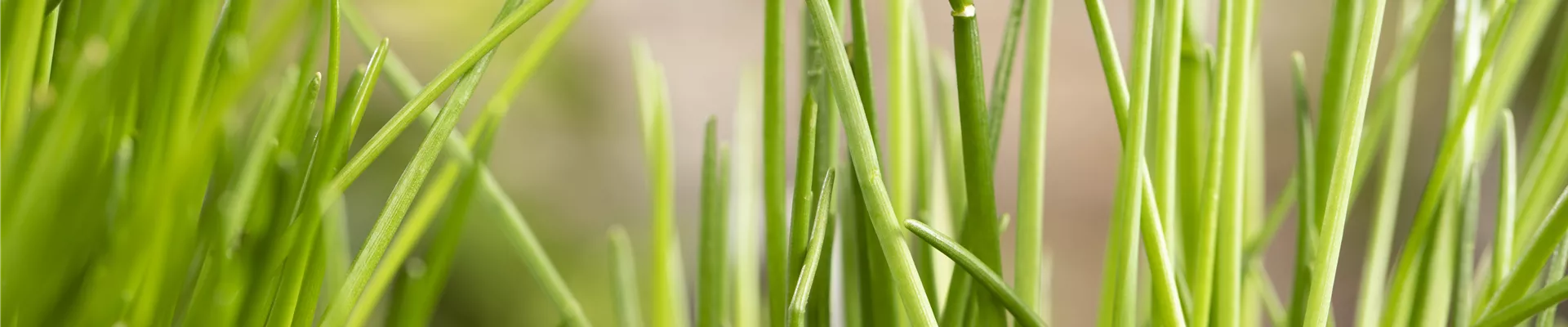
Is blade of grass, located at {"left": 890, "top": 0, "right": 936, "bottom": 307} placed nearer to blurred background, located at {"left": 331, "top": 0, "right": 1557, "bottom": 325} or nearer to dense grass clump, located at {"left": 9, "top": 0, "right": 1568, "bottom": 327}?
dense grass clump, located at {"left": 9, "top": 0, "right": 1568, "bottom": 327}

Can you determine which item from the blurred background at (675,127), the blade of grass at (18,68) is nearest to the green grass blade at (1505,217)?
the blade of grass at (18,68)

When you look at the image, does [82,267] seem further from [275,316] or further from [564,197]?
[564,197]

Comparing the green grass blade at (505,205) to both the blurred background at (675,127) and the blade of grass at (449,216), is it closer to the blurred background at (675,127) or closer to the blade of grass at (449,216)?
the blade of grass at (449,216)

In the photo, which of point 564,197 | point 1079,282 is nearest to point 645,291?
point 564,197

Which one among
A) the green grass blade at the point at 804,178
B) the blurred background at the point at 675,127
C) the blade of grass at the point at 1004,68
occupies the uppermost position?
the blurred background at the point at 675,127

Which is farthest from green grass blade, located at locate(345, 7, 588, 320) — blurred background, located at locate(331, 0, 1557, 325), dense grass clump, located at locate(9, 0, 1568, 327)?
blurred background, located at locate(331, 0, 1557, 325)

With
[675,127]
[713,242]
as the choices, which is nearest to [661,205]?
[713,242]

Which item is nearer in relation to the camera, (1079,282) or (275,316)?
(275,316)
